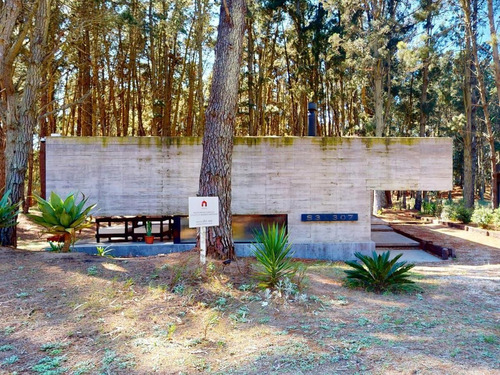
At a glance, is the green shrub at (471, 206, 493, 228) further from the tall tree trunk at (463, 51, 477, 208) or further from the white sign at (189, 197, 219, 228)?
the white sign at (189, 197, 219, 228)

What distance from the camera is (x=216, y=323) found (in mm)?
3686

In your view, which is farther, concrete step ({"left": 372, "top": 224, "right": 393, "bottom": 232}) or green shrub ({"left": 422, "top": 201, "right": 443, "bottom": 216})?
green shrub ({"left": 422, "top": 201, "right": 443, "bottom": 216})

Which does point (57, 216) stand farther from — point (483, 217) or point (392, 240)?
point (483, 217)

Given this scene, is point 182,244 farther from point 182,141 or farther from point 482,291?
point 482,291

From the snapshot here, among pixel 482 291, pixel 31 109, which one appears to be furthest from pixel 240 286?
pixel 31 109

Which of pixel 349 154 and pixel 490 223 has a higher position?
pixel 349 154

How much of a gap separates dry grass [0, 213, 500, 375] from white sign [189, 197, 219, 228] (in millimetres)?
593

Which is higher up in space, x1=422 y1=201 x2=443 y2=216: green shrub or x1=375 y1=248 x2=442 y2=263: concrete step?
x1=422 y1=201 x2=443 y2=216: green shrub

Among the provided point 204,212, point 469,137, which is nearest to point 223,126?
point 204,212

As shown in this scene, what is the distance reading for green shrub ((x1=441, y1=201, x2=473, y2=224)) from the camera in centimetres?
1716

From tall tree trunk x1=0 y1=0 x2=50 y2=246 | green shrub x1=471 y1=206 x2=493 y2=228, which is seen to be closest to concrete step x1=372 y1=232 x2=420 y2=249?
green shrub x1=471 y1=206 x2=493 y2=228

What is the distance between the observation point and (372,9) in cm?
1923

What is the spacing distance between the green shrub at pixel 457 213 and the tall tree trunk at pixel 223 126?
1583cm

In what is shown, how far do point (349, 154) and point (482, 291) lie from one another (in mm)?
6597
